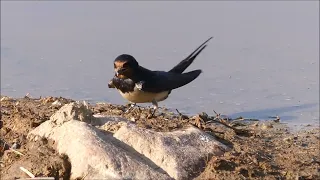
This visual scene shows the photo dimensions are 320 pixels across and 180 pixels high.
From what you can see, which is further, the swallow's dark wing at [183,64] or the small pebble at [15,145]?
the swallow's dark wing at [183,64]

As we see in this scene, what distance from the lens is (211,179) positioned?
11.5ft

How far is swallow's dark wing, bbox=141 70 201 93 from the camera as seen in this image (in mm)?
5345

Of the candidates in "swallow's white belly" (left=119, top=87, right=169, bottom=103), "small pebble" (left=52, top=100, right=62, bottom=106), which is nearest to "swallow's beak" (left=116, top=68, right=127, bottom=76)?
"swallow's white belly" (left=119, top=87, right=169, bottom=103)

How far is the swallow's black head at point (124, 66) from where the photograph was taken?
16.5 feet

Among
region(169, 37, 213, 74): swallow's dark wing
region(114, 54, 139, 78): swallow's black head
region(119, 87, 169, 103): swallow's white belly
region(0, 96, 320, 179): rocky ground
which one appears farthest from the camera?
region(169, 37, 213, 74): swallow's dark wing

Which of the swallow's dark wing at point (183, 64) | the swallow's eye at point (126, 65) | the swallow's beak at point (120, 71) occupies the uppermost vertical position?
the swallow's eye at point (126, 65)

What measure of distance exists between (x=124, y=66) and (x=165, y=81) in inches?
24.8

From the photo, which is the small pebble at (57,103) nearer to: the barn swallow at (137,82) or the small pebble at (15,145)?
the barn swallow at (137,82)

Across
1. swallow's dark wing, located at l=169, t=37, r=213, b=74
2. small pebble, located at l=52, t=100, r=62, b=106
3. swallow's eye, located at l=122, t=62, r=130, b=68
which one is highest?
swallow's eye, located at l=122, t=62, r=130, b=68

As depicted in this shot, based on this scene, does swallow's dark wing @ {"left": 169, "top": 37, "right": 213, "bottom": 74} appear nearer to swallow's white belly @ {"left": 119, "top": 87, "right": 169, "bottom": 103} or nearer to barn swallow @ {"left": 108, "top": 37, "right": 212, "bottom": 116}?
barn swallow @ {"left": 108, "top": 37, "right": 212, "bottom": 116}

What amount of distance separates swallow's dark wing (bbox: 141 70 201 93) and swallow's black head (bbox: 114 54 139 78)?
15 cm

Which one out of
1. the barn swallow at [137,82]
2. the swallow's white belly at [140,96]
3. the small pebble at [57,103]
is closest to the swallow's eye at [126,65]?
the barn swallow at [137,82]

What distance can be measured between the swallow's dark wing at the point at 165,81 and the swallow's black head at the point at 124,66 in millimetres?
149

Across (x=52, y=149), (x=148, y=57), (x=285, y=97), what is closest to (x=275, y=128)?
(x=285, y=97)
